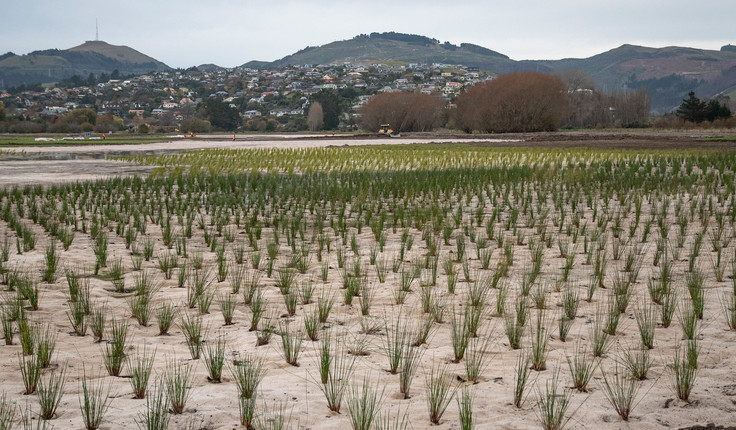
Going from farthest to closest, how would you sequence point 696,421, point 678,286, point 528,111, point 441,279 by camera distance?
point 528,111 < point 441,279 < point 678,286 < point 696,421

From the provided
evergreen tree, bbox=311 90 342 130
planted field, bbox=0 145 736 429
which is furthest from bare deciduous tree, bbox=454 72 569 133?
planted field, bbox=0 145 736 429

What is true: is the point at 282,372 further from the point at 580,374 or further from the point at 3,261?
the point at 3,261

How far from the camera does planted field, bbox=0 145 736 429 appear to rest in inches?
135

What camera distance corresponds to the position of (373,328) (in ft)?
16.1

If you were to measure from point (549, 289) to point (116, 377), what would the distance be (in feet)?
12.6

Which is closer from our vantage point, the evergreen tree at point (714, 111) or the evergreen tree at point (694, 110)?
the evergreen tree at point (714, 111)

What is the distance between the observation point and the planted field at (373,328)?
3.42 m

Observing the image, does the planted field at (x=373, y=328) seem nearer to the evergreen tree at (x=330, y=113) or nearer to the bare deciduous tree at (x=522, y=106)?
the bare deciduous tree at (x=522, y=106)

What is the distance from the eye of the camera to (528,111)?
68000mm

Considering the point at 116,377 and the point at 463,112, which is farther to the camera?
the point at 463,112

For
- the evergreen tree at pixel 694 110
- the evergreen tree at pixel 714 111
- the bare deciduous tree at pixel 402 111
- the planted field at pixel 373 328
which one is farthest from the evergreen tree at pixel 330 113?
the planted field at pixel 373 328

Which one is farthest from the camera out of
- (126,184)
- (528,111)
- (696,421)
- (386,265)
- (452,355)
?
(528,111)

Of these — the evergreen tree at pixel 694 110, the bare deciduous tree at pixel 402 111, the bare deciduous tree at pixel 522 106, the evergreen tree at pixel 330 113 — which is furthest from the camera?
the evergreen tree at pixel 330 113

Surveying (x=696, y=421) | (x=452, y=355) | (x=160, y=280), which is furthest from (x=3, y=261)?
(x=696, y=421)
